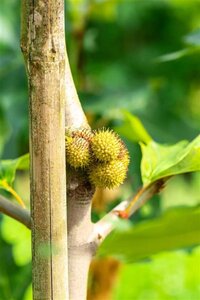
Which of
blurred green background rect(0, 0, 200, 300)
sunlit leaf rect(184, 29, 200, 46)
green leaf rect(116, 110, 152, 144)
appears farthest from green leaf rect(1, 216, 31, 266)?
sunlit leaf rect(184, 29, 200, 46)

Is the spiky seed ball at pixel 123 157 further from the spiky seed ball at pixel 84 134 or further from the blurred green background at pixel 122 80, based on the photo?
the blurred green background at pixel 122 80

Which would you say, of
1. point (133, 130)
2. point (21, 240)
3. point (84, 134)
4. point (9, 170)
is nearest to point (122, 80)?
point (21, 240)

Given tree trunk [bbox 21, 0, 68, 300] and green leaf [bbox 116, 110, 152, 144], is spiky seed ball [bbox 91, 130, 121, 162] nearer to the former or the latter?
tree trunk [bbox 21, 0, 68, 300]

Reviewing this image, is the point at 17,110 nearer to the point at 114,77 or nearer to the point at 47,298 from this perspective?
the point at 114,77

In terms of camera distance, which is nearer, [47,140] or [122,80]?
[47,140]

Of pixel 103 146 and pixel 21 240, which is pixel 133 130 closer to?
pixel 103 146

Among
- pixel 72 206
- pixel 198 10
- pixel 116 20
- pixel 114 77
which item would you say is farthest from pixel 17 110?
pixel 72 206

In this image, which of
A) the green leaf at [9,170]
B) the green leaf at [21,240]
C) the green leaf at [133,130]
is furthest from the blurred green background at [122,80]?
the green leaf at [9,170]
